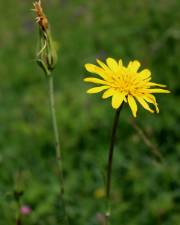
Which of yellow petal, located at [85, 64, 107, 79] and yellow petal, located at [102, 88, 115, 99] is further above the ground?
yellow petal, located at [85, 64, 107, 79]

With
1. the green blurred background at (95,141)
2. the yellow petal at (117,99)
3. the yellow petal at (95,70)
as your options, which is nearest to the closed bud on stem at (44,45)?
the yellow petal at (95,70)

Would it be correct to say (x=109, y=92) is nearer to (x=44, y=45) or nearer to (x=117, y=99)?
(x=117, y=99)

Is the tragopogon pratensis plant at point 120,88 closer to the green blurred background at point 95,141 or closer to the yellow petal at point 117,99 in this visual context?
the yellow petal at point 117,99

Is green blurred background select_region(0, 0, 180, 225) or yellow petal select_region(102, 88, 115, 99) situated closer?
yellow petal select_region(102, 88, 115, 99)

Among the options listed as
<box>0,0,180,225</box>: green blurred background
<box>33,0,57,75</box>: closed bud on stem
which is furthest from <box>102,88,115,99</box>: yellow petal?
<box>0,0,180,225</box>: green blurred background

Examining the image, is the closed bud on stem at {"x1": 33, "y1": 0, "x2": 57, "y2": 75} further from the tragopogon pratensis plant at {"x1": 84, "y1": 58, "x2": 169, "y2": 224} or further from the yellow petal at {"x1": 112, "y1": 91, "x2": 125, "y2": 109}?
the yellow petal at {"x1": 112, "y1": 91, "x2": 125, "y2": 109}

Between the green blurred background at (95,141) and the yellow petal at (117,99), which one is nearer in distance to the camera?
the yellow petal at (117,99)
